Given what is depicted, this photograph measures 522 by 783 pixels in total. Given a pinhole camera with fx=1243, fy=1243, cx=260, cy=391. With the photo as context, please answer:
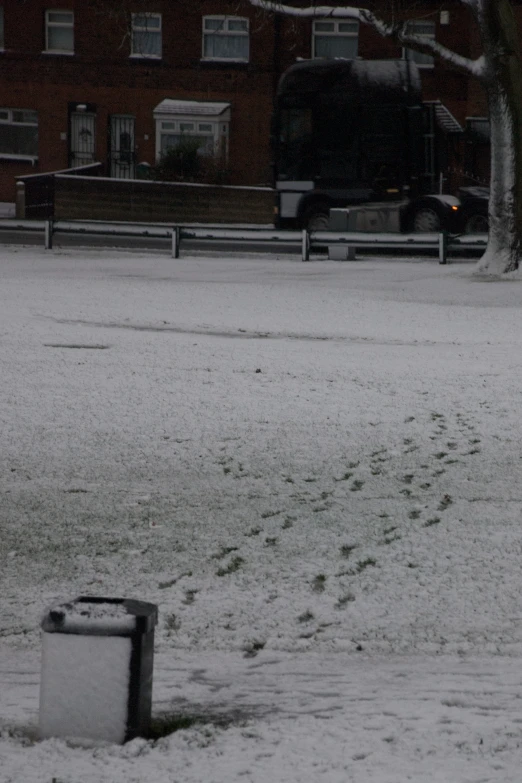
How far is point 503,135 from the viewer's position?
65.2 ft

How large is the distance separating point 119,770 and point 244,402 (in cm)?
614

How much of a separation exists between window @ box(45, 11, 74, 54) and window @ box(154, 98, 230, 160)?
3.94 meters

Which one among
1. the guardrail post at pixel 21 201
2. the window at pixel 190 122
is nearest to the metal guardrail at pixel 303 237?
the guardrail post at pixel 21 201

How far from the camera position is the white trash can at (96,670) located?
338cm

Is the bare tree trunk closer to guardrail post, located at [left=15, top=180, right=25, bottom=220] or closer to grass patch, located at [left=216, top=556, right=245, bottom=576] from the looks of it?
grass patch, located at [left=216, top=556, right=245, bottom=576]

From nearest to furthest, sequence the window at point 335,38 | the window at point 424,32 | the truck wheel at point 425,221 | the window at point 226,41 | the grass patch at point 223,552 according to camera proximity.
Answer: the grass patch at point 223,552, the truck wheel at point 425,221, the window at point 424,32, the window at point 335,38, the window at point 226,41

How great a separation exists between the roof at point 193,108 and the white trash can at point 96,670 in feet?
120

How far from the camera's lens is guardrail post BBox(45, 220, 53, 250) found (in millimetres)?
24328

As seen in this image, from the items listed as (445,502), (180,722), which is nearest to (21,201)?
(445,502)

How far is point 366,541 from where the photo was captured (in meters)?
5.89

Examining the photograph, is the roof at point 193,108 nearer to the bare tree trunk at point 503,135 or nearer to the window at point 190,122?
the window at point 190,122

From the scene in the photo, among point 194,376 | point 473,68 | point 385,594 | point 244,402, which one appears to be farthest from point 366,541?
point 473,68

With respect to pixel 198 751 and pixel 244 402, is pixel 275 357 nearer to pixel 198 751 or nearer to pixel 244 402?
pixel 244 402

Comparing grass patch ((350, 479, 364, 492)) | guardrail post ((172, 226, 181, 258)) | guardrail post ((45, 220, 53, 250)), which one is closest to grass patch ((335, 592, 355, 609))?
grass patch ((350, 479, 364, 492))
